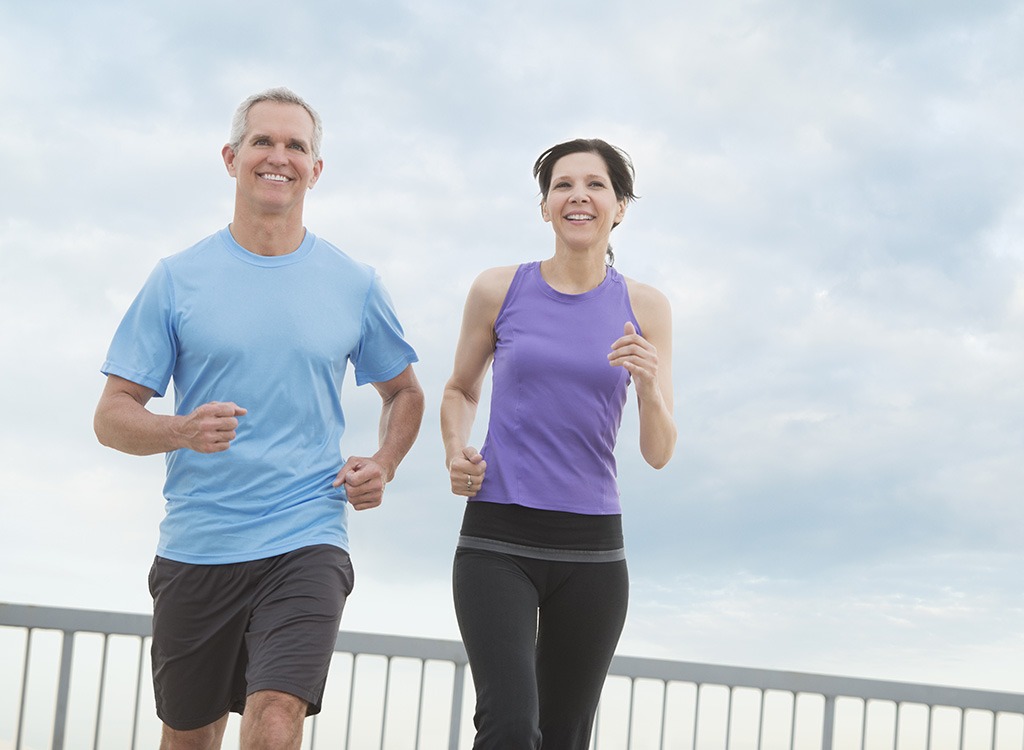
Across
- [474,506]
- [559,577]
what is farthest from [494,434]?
[559,577]

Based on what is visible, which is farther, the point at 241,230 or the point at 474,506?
the point at 241,230

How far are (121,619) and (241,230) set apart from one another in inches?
94.0

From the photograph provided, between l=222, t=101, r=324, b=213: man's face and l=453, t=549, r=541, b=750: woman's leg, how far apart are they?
3.53 feet

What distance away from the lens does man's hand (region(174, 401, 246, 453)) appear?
2547 millimetres

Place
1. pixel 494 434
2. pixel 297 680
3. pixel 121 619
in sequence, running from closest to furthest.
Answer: pixel 297 680 → pixel 494 434 → pixel 121 619

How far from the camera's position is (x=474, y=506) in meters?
2.82

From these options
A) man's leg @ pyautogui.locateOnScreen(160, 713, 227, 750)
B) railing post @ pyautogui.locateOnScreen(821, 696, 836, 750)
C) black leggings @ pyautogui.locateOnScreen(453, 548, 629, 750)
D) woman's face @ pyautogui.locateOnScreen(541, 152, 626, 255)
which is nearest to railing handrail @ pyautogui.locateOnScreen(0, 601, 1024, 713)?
railing post @ pyautogui.locateOnScreen(821, 696, 836, 750)

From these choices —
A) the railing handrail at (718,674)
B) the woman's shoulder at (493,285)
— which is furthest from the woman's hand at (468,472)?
the railing handrail at (718,674)

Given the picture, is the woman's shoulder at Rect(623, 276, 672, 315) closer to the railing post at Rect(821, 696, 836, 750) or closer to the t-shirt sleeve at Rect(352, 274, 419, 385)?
the t-shirt sleeve at Rect(352, 274, 419, 385)

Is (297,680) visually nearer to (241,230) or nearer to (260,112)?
(241,230)

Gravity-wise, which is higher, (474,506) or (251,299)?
(251,299)

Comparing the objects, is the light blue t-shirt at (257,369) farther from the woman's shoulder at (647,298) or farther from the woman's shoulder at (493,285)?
the woman's shoulder at (647,298)

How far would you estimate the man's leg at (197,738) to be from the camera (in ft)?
9.71

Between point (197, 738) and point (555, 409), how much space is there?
134 centimetres
